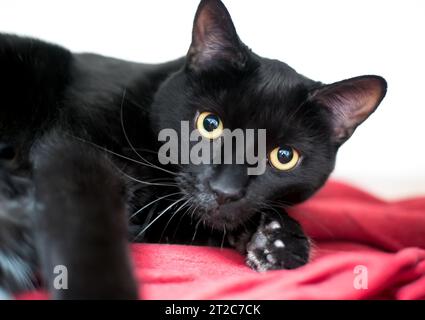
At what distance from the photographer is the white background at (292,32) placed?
6.17 ft

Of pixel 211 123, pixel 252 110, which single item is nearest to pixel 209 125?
pixel 211 123

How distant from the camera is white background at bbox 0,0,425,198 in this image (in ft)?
6.17

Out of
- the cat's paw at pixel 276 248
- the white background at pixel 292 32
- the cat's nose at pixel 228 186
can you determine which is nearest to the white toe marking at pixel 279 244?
the cat's paw at pixel 276 248

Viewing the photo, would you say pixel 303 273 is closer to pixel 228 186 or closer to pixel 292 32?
pixel 228 186

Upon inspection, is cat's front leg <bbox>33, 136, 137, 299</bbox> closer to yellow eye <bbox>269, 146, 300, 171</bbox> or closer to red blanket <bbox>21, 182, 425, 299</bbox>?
red blanket <bbox>21, 182, 425, 299</bbox>

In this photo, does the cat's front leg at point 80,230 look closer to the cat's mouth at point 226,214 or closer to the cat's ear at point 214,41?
the cat's mouth at point 226,214

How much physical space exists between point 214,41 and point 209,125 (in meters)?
0.23

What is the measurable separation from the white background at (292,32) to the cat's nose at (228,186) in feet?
3.11

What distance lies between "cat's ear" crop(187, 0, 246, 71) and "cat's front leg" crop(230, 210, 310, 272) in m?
0.41

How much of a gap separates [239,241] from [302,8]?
1058 millimetres

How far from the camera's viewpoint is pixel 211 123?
1.23 metres

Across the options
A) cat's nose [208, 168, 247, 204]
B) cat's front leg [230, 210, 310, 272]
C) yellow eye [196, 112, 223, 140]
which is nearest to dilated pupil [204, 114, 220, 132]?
yellow eye [196, 112, 223, 140]
